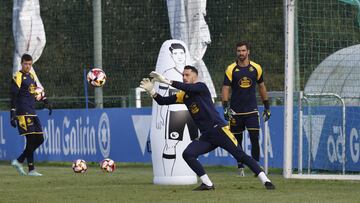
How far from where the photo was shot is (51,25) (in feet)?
99.2

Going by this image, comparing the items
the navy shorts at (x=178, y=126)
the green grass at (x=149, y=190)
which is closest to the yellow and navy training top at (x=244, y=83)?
the green grass at (x=149, y=190)

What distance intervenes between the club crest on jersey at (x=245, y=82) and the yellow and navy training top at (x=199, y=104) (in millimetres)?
3040

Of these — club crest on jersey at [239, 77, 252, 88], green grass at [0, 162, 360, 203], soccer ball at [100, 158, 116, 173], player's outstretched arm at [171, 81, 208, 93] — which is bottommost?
soccer ball at [100, 158, 116, 173]

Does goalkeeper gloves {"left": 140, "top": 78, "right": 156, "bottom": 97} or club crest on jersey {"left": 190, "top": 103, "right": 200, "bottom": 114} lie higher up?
goalkeeper gloves {"left": 140, "top": 78, "right": 156, "bottom": 97}

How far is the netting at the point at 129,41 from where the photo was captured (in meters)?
24.4

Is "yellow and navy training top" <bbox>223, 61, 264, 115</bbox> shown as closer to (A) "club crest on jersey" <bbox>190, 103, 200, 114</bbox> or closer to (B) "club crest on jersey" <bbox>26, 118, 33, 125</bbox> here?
(A) "club crest on jersey" <bbox>190, 103, 200, 114</bbox>

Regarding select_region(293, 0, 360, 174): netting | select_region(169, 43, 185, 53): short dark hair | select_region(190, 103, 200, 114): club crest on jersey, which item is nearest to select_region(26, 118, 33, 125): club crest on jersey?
select_region(169, 43, 185, 53): short dark hair

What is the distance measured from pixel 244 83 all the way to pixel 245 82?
0.09 feet

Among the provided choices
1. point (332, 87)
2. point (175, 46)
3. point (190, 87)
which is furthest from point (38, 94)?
point (190, 87)

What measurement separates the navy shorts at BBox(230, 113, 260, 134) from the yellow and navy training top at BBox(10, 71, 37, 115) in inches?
156

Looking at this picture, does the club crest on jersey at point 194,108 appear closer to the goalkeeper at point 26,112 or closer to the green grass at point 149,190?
the green grass at point 149,190

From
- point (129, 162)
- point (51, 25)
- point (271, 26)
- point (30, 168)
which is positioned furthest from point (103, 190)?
point (51, 25)

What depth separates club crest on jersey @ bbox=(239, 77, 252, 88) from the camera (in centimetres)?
1783

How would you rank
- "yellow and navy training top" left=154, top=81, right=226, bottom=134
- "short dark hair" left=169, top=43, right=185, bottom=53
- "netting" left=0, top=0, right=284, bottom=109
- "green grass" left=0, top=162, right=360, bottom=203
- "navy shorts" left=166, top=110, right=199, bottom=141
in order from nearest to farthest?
"green grass" left=0, top=162, right=360, bottom=203, "yellow and navy training top" left=154, top=81, right=226, bottom=134, "navy shorts" left=166, top=110, right=199, bottom=141, "short dark hair" left=169, top=43, right=185, bottom=53, "netting" left=0, top=0, right=284, bottom=109
